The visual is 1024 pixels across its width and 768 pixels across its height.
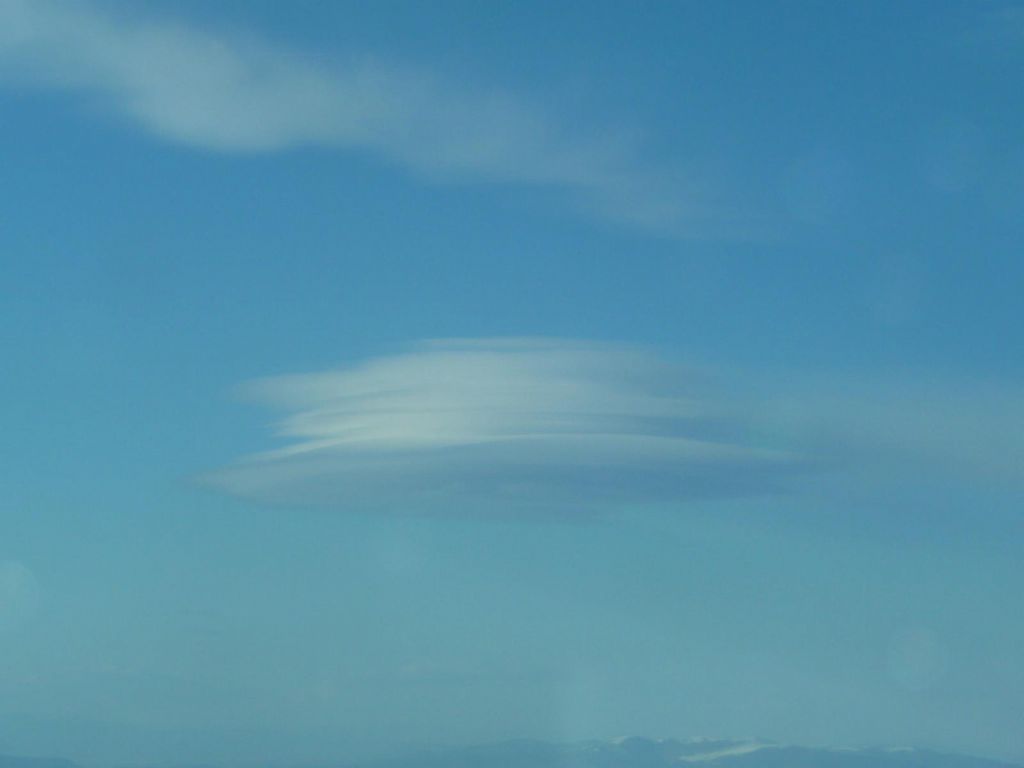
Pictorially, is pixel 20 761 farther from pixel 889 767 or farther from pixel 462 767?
pixel 889 767

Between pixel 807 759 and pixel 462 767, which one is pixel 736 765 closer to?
pixel 807 759

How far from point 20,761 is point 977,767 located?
1949cm

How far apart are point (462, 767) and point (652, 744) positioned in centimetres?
508

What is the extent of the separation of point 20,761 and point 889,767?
714 inches

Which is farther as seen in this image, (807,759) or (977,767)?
(807,759)

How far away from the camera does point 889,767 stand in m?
28.9

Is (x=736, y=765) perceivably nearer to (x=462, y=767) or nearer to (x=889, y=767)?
(x=889, y=767)

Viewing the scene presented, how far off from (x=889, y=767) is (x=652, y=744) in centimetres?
538

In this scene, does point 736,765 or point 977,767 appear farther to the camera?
point 736,765

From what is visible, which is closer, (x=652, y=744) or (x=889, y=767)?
(x=889, y=767)

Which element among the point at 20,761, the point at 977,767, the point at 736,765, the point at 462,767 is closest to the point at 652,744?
the point at 736,765

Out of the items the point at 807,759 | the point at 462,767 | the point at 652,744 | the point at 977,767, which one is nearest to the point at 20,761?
the point at 462,767

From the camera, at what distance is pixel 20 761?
90.3ft

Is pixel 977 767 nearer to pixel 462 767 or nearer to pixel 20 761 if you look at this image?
pixel 462 767
